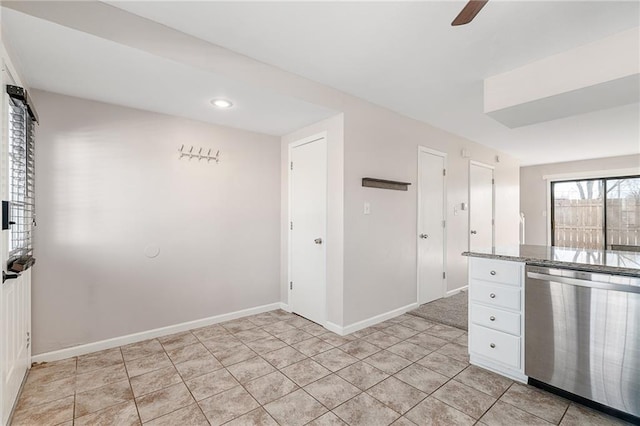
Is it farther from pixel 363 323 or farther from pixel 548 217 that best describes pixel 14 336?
pixel 548 217

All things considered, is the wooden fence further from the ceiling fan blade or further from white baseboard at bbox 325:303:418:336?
the ceiling fan blade

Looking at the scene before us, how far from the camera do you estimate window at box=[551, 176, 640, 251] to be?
225 inches

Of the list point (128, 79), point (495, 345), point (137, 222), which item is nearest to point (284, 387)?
point (495, 345)

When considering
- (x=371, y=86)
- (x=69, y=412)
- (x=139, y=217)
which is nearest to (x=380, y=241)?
(x=371, y=86)

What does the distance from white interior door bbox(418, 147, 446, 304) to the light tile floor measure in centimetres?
113

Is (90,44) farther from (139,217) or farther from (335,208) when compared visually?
(335,208)

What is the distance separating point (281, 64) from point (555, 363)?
2924 millimetres

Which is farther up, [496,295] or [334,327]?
[496,295]

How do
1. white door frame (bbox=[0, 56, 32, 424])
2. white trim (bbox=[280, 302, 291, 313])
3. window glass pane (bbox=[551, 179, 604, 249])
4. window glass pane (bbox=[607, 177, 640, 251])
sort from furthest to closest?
window glass pane (bbox=[551, 179, 604, 249])
window glass pane (bbox=[607, 177, 640, 251])
white trim (bbox=[280, 302, 291, 313])
white door frame (bbox=[0, 56, 32, 424])

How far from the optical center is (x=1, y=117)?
5.11 feet

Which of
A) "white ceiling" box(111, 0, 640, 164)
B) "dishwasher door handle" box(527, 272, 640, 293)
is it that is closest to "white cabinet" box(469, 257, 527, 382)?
"dishwasher door handle" box(527, 272, 640, 293)

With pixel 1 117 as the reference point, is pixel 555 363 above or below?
below

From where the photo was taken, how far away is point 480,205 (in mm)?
4934

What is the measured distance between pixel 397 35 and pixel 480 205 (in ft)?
12.3
